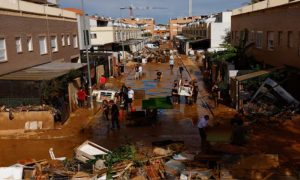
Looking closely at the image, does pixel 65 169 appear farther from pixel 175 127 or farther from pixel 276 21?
pixel 276 21

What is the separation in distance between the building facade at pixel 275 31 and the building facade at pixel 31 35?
17.2 metres

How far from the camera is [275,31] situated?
24.4 metres

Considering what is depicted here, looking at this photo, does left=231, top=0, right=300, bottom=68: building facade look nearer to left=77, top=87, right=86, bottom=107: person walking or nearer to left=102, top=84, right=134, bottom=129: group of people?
left=102, top=84, right=134, bottom=129: group of people

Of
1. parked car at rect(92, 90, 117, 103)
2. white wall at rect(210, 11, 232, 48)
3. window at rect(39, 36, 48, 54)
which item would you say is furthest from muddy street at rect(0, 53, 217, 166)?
white wall at rect(210, 11, 232, 48)

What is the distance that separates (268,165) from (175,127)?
7.01 m

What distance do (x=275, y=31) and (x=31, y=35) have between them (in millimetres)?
17641

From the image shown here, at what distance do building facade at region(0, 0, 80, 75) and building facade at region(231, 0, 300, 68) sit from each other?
1719 centimetres

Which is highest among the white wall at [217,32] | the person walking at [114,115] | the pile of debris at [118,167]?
the white wall at [217,32]

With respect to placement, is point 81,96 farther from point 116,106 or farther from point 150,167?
point 150,167

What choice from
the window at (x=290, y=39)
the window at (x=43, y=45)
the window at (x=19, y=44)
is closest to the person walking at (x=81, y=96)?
the window at (x=19, y=44)

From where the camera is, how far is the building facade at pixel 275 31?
68.9ft

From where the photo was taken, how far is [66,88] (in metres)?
20.7

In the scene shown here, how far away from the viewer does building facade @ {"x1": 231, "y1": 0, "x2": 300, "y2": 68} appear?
2102 centimetres

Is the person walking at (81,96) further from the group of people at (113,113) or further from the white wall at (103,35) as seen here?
the white wall at (103,35)
